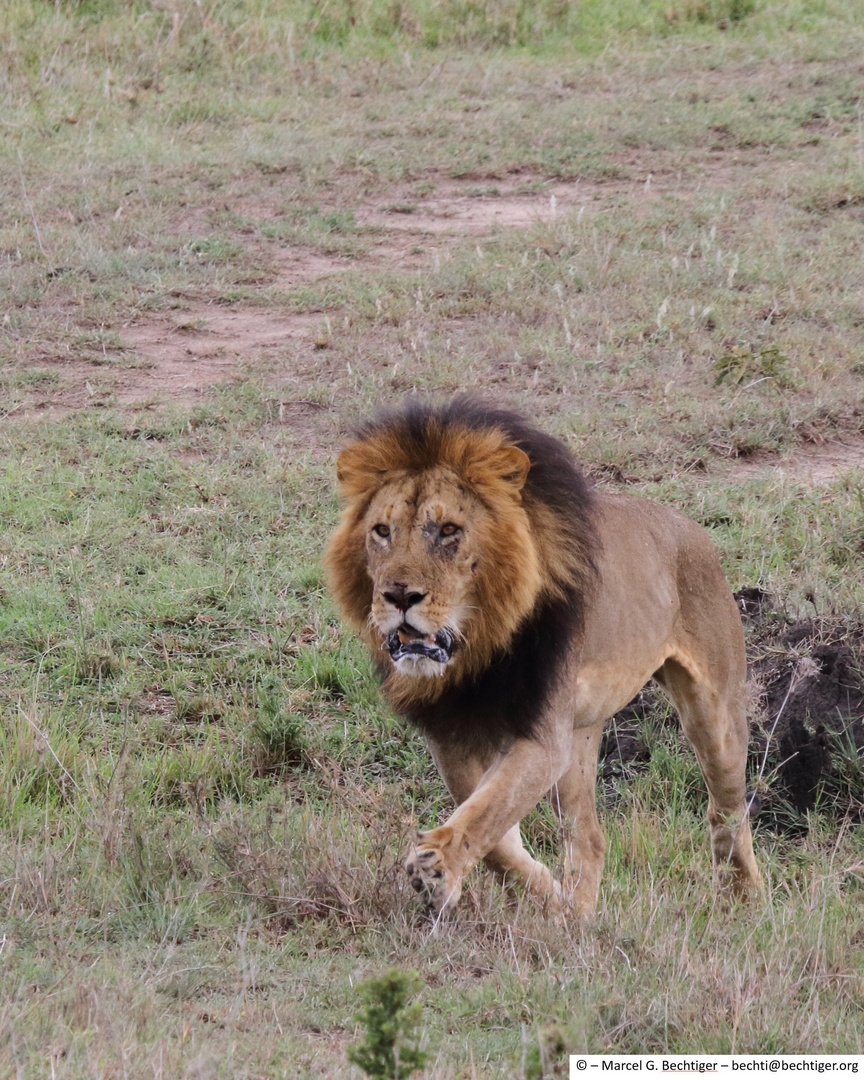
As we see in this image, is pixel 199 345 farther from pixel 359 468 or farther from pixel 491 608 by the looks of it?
pixel 491 608

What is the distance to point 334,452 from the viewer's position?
26.3 feet

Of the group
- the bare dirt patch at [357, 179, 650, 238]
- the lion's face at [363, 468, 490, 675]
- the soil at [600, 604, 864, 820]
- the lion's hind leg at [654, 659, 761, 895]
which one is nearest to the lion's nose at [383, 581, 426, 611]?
the lion's face at [363, 468, 490, 675]

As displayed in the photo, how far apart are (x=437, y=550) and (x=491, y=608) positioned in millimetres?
235

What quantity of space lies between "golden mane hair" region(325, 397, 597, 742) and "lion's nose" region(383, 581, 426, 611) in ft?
0.89

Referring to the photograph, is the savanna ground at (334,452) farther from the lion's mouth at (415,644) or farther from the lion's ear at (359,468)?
the lion's ear at (359,468)

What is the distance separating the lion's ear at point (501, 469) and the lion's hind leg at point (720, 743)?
128cm

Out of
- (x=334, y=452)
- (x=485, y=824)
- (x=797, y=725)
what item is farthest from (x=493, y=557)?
(x=334, y=452)

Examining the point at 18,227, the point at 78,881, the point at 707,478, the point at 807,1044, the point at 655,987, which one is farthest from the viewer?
the point at 18,227

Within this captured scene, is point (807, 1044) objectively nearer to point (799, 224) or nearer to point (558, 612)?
point (558, 612)

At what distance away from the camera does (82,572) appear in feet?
21.9

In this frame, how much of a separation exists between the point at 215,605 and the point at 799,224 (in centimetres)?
708

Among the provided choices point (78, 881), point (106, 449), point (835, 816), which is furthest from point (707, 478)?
point (78, 881)

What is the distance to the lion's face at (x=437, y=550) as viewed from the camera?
12.1 feet

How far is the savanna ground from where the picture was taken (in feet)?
11.2
